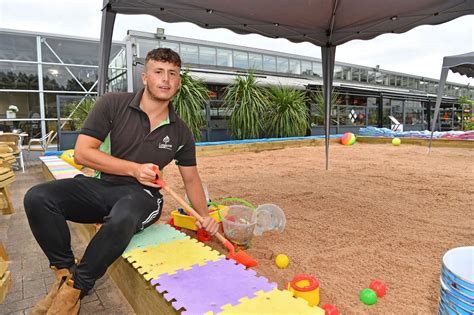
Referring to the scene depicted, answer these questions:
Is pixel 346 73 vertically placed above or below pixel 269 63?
above

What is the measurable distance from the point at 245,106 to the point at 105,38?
6151mm

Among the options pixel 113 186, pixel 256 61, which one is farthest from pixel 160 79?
pixel 256 61

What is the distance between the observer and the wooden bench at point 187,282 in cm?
116

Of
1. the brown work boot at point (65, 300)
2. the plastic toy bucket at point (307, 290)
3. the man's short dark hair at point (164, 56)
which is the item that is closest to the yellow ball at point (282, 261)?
the plastic toy bucket at point (307, 290)

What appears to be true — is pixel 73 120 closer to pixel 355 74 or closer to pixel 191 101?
pixel 191 101

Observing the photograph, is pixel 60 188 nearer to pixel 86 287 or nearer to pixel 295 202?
pixel 86 287

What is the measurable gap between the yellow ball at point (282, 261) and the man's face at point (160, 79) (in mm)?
1205

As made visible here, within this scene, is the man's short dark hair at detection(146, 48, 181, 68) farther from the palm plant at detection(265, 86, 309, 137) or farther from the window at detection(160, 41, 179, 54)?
the window at detection(160, 41, 179, 54)

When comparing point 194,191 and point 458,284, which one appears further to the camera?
point 194,191

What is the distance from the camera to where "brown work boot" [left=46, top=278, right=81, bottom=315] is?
1.34 meters

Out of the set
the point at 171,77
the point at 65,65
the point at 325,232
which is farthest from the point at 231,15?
the point at 65,65

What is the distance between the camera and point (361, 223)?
2662 mm

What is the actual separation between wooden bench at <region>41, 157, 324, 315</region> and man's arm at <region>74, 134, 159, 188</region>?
38 cm

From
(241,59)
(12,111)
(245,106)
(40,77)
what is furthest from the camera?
(241,59)
